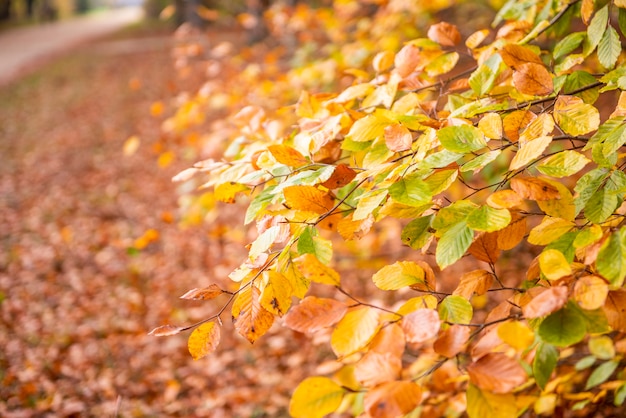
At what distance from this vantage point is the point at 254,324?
3.17ft

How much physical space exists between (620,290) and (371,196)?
19.4 inches

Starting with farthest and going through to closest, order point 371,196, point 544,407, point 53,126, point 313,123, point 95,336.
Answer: point 53,126
point 95,336
point 544,407
point 313,123
point 371,196

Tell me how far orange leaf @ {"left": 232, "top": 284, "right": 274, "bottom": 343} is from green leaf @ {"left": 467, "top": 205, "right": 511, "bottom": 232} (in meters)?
0.44

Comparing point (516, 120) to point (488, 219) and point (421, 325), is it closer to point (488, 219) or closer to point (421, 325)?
point (488, 219)

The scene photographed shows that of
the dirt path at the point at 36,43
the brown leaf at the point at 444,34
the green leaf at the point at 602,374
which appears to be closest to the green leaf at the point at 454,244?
the brown leaf at the point at 444,34

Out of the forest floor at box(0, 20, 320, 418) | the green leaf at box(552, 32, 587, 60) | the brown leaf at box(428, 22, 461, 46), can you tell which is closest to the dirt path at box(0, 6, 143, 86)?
the forest floor at box(0, 20, 320, 418)

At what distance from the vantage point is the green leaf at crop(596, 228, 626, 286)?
80 centimetres

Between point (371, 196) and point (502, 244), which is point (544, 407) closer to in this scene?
point (502, 244)

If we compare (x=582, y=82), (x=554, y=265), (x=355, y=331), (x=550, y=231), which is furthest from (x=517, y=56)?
(x=355, y=331)

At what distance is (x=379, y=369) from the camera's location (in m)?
0.86

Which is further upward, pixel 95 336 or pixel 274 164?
pixel 274 164

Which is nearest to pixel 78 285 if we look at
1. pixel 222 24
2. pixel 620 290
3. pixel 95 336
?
pixel 95 336

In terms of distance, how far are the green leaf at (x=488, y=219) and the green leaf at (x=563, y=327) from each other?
0.18 meters

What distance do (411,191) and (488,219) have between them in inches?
5.8
